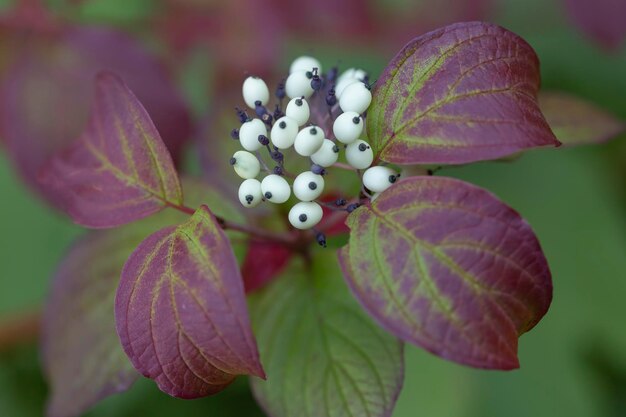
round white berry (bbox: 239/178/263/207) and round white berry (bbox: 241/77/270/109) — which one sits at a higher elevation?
round white berry (bbox: 241/77/270/109)

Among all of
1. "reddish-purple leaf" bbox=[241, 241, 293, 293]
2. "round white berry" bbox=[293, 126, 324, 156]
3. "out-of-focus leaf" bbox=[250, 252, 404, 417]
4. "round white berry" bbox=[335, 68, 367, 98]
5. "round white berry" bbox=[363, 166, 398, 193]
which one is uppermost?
→ "round white berry" bbox=[335, 68, 367, 98]

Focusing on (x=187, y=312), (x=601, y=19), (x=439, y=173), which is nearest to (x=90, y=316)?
(x=187, y=312)

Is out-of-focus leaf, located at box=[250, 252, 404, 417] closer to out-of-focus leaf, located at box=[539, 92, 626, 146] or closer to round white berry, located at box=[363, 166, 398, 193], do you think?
round white berry, located at box=[363, 166, 398, 193]

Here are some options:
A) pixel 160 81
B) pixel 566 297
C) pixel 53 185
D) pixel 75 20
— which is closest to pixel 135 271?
pixel 53 185

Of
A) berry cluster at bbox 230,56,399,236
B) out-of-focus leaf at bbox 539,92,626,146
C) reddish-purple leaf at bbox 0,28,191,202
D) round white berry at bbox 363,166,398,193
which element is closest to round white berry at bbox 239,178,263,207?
berry cluster at bbox 230,56,399,236

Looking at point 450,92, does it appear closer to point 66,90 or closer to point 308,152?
point 308,152

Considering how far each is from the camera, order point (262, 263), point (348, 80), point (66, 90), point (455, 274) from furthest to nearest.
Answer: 1. point (66, 90)
2. point (262, 263)
3. point (348, 80)
4. point (455, 274)

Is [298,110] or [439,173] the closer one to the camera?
[298,110]
